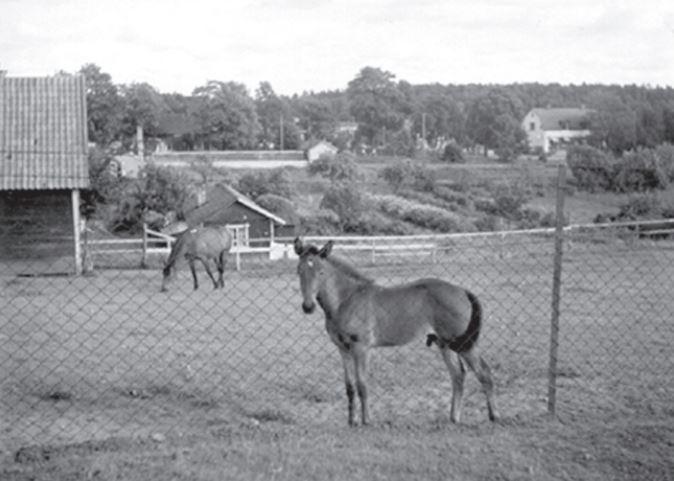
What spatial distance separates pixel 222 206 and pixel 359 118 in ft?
246

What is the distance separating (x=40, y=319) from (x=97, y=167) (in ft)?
57.8

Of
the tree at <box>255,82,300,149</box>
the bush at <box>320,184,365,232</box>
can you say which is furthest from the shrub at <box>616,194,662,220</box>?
the tree at <box>255,82,300,149</box>

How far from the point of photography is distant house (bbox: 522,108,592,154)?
351 feet

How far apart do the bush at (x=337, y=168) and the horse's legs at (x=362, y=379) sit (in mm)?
50782

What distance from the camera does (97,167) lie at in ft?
99.6

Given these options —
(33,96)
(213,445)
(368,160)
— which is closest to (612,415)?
(213,445)

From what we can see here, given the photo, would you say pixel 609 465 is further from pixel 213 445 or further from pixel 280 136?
pixel 280 136

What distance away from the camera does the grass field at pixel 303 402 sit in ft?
20.2

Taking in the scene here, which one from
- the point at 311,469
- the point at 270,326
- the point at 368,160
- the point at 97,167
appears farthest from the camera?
the point at 368,160

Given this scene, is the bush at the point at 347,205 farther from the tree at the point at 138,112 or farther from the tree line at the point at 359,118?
the tree at the point at 138,112

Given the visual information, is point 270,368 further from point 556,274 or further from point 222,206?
point 222,206

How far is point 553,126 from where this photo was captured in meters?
110

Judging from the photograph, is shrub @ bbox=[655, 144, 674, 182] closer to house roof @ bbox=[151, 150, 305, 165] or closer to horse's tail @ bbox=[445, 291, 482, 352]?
house roof @ bbox=[151, 150, 305, 165]

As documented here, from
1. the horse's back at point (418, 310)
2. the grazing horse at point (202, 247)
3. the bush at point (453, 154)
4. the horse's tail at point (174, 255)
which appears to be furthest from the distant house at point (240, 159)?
the horse's back at point (418, 310)
